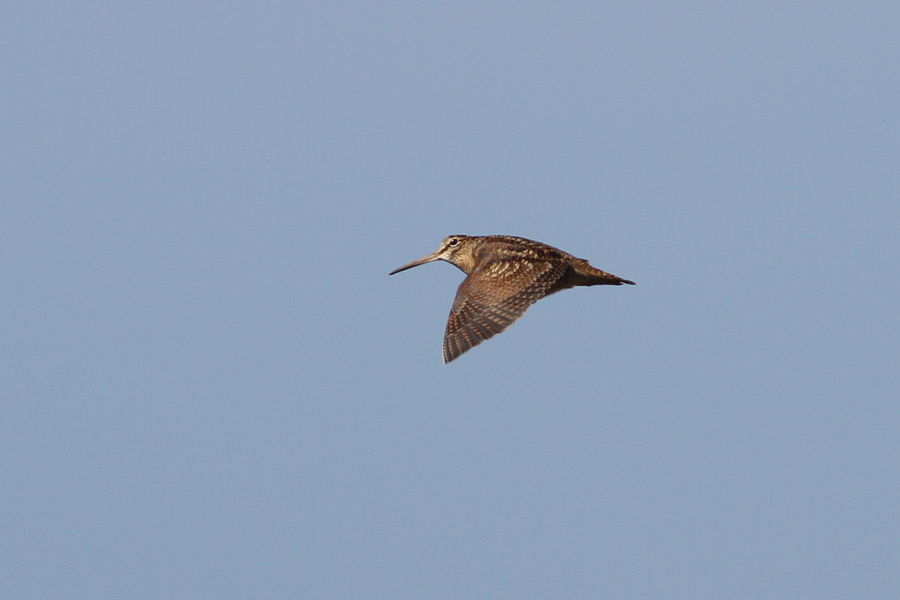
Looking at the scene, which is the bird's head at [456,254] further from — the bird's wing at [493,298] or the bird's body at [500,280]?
the bird's wing at [493,298]

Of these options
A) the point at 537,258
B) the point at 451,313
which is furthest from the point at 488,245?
the point at 451,313

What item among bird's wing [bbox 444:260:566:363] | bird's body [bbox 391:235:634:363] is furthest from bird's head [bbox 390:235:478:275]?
bird's wing [bbox 444:260:566:363]

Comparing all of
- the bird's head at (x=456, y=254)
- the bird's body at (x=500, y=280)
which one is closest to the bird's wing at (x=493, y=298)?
the bird's body at (x=500, y=280)

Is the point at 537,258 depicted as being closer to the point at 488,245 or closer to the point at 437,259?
the point at 488,245

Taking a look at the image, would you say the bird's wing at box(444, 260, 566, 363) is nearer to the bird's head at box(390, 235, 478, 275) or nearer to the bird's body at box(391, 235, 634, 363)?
the bird's body at box(391, 235, 634, 363)

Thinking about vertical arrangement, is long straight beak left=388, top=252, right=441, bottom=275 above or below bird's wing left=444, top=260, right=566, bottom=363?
above

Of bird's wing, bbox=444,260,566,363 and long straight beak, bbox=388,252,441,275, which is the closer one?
bird's wing, bbox=444,260,566,363

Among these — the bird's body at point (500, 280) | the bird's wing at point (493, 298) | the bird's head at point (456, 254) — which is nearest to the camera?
the bird's wing at point (493, 298)

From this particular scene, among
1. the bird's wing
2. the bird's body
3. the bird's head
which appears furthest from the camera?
the bird's head

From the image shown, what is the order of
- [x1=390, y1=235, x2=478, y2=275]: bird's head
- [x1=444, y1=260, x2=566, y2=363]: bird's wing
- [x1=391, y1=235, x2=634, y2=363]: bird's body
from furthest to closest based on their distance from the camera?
[x1=390, y1=235, x2=478, y2=275]: bird's head
[x1=391, y1=235, x2=634, y2=363]: bird's body
[x1=444, y1=260, x2=566, y2=363]: bird's wing
